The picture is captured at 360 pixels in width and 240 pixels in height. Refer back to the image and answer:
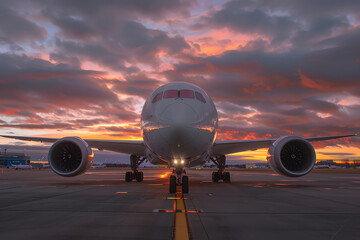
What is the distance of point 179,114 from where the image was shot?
8.72 metres

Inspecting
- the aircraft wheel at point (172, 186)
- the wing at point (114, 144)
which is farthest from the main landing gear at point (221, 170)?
the aircraft wheel at point (172, 186)

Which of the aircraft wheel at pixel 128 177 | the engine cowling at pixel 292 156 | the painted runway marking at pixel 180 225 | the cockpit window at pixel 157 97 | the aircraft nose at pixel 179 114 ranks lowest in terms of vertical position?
the painted runway marking at pixel 180 225

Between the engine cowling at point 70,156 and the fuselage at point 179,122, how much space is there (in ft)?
12.6

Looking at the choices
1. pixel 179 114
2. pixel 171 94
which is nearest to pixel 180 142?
pixel 179 114

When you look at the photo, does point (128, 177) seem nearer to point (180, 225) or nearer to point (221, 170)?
point (221, 170)

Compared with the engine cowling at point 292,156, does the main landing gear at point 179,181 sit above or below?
below

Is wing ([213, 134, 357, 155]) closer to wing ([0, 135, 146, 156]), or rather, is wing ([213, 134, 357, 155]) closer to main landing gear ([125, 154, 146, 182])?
wing ([0, 135, 146, 156])

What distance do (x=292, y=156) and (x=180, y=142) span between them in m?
6.24

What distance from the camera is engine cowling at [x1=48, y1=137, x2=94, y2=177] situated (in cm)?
1240

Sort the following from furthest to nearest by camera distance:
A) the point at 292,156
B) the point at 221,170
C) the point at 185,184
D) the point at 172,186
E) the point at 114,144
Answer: the point at 221,170 → the point at 114,144 → the point at 292,156 → the point at 185,184 → the point at 172,186

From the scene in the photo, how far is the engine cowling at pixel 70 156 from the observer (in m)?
12.4

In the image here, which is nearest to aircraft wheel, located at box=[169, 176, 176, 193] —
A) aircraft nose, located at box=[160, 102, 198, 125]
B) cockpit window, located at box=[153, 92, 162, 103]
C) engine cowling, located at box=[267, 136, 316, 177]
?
aircraft nose, located at box=[160, 102, 198, 125]

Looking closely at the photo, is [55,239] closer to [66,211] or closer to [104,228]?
[104,228]

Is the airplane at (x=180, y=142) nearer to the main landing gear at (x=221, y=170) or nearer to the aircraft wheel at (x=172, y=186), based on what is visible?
the aircraft wheel at (x=172, y=186)
